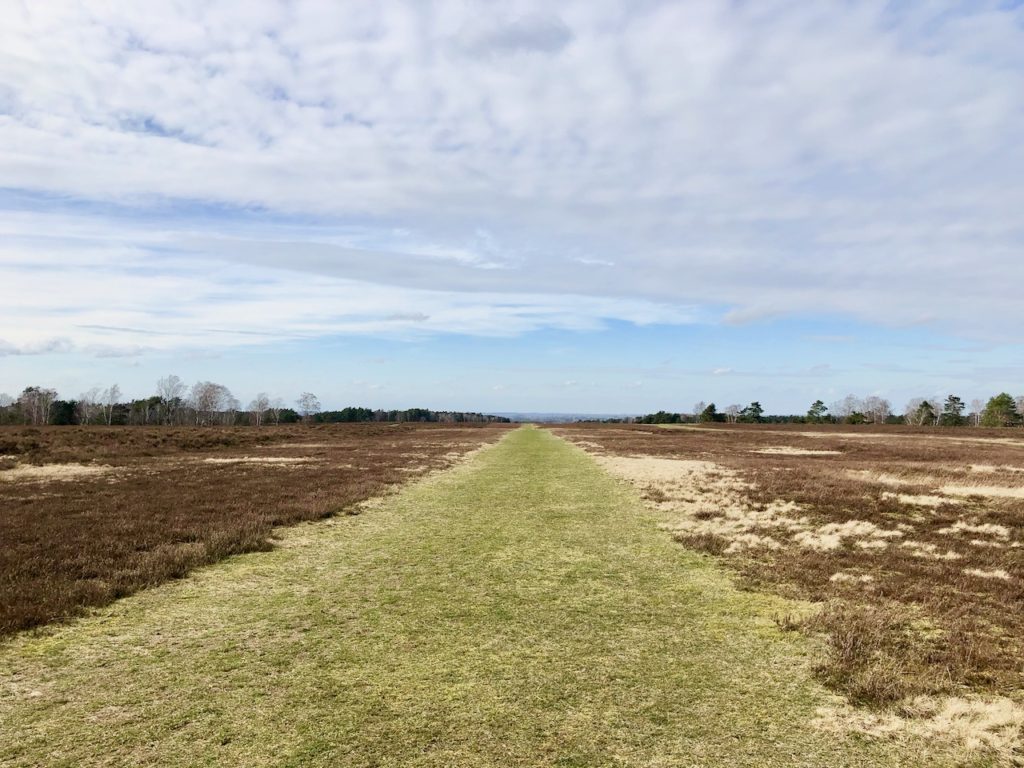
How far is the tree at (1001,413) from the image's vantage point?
13262 cm

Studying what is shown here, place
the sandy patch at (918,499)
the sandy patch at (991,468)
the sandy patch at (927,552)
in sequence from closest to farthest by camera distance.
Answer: the sandy patch at (927,552)
the sandy patch at (918,499)
the sandy patch at (991,468)

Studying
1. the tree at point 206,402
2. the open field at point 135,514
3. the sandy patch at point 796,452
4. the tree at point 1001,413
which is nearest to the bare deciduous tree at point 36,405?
the tree at point 206,402

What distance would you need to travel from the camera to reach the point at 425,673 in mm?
6676

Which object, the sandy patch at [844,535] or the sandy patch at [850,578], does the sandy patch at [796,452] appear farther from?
the sandy patch at [850,578]

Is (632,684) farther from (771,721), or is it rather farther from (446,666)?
(446,666)

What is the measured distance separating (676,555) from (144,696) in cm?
1073

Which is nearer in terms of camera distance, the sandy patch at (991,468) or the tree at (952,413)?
the sandy patch at (991,468)

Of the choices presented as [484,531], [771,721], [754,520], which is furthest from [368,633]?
[754,520]

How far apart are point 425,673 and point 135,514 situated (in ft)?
50.2

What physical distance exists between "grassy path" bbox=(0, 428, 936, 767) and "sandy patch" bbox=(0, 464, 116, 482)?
2504 centimetres

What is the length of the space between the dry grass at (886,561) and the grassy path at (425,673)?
103 cm

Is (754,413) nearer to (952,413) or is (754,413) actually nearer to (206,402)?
(952,413)

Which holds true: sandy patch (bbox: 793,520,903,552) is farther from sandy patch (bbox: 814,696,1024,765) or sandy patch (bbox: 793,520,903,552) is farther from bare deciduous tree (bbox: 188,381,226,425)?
bare deciduous tree (bbox: 188,381,226,425)

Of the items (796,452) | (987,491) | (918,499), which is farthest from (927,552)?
(796,452)
